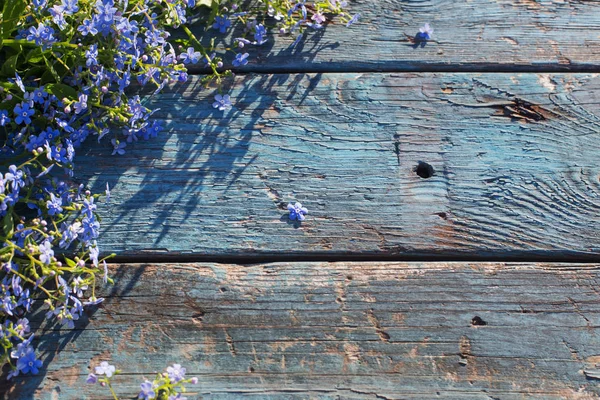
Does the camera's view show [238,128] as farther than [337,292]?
Yes

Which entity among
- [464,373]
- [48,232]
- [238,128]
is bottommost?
[464,373]

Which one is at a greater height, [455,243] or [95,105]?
[95,105]

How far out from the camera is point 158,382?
142 centimetres

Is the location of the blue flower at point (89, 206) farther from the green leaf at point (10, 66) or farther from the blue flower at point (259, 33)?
the blue flower at point (259, 33)

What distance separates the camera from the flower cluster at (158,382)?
4.52ft

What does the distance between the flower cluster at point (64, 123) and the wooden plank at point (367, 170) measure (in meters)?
0.06

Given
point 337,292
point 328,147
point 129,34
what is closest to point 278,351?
point 337,292

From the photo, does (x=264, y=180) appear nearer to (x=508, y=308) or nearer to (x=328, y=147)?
(x=328, y=147)

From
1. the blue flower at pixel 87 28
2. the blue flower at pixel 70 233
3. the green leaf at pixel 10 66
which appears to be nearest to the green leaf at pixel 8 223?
the blue flower at pixel 70 233

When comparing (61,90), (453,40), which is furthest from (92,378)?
(453,40)

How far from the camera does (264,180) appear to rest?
5.38 feet

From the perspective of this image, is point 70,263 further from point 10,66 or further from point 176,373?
point 10,66

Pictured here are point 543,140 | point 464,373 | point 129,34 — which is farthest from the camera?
point 543,140

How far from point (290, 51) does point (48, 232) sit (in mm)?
777
